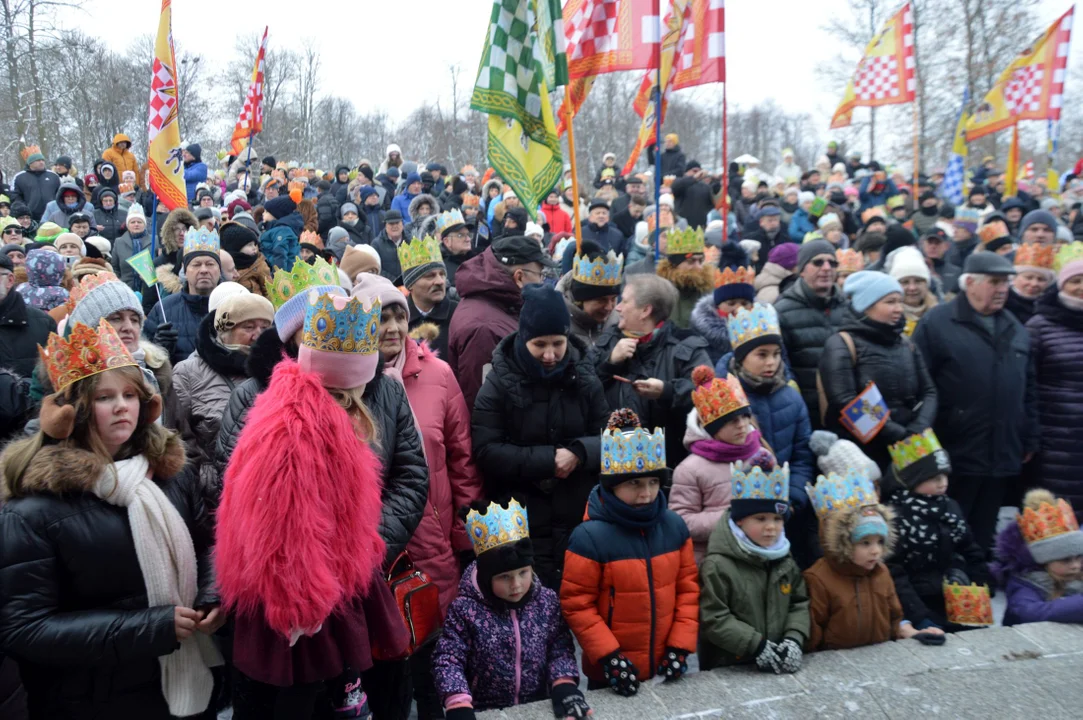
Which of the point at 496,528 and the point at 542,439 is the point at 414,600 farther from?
the point at 542,439

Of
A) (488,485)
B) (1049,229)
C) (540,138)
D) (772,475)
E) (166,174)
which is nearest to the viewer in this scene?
(772,475)

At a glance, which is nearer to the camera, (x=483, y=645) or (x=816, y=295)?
(x=483, y=645)

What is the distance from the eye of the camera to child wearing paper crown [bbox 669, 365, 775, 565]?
13.7 ft

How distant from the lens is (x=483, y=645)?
3.52 meters

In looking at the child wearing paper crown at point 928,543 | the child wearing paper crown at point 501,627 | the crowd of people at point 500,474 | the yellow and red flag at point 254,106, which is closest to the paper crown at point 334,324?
the crowd of people at point 500,474

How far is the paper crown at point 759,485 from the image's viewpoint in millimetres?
3791

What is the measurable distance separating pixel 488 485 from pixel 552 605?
2.63 feet

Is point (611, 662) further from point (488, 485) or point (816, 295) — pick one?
point (816, 295)

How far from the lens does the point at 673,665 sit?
144 inches

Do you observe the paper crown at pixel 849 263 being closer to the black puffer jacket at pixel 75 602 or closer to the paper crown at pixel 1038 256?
the paper crown at pixel 1038 256

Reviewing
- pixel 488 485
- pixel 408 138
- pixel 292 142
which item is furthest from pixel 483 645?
pixel 408 138

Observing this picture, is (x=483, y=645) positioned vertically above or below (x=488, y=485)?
below

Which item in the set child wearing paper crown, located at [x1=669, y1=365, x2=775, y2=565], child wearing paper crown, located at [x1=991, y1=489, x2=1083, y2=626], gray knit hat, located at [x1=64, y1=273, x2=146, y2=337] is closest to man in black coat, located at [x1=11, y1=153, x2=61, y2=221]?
gray knit hat, located at [x1=64, y1=273, x2=146, y2=337]

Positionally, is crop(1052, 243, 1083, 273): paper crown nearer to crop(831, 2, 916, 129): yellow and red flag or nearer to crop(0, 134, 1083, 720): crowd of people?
crop(0, 134, 1083, 720): crowd of people
